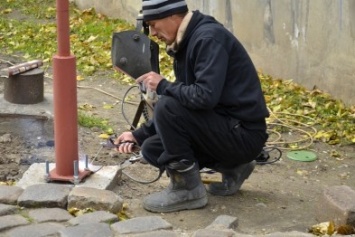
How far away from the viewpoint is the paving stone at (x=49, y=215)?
4.66 m

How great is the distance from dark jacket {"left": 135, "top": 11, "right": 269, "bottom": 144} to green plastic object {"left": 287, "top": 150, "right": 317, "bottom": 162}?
1661 millimetres

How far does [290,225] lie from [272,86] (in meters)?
3.71

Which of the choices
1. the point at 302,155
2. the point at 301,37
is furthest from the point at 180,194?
the point at 301,37

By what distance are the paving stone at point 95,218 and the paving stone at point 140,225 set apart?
0.09 metres

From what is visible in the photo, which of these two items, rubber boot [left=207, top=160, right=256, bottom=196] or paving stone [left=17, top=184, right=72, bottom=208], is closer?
paving stone [left=17, top=184, right=72, bottom=208]

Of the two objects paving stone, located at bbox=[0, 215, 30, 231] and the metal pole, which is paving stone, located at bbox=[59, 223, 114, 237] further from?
the metal pole

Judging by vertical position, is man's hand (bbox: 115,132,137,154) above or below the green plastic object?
above

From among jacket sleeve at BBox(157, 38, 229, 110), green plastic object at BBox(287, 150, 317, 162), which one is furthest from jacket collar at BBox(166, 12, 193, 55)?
green plastic object at BBox(287, 150, 317, 162)

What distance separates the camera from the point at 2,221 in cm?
458

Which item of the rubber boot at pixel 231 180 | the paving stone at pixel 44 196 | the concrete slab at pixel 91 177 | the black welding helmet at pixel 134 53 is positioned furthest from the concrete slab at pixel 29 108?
the rubber boot at pixel 231 180

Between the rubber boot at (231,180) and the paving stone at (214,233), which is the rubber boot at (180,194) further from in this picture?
the paving stone at (214,233)

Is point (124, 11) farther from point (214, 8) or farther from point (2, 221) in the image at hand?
point (2, 221)

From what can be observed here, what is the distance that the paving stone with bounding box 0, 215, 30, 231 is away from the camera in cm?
452

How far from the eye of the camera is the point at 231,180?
5.32m
